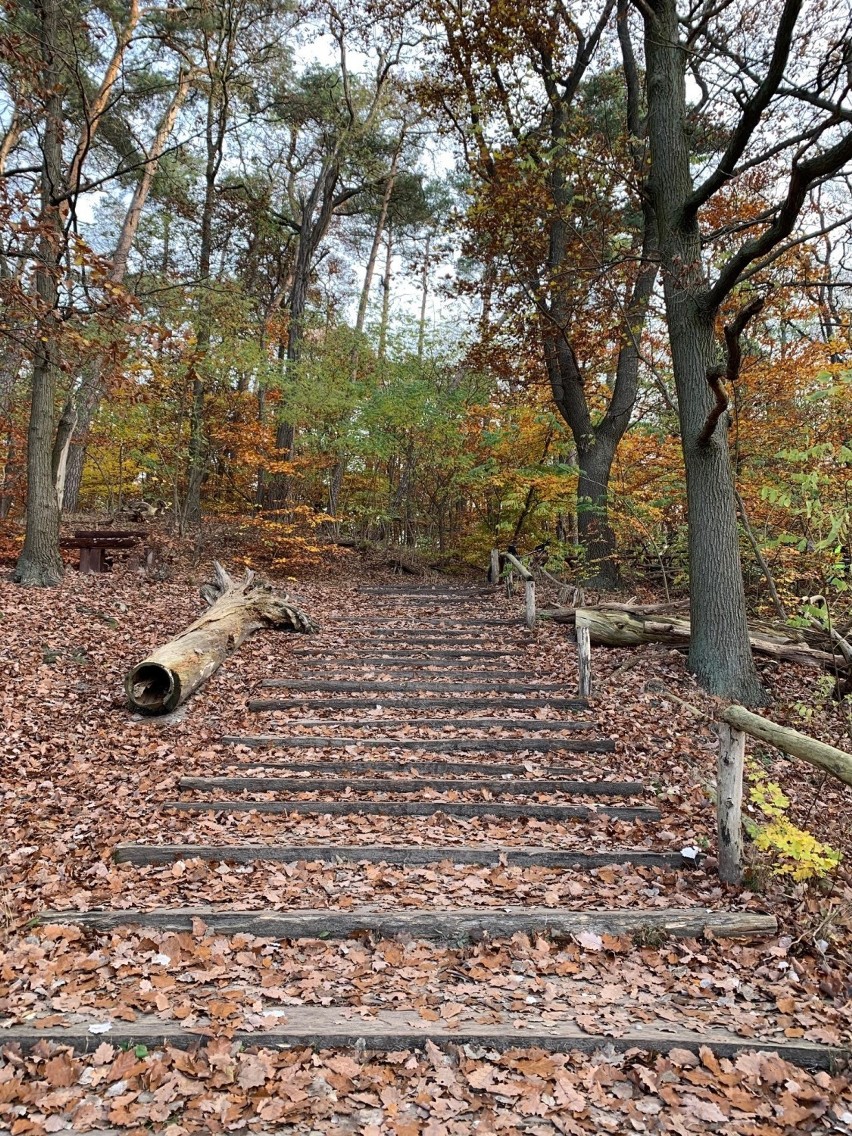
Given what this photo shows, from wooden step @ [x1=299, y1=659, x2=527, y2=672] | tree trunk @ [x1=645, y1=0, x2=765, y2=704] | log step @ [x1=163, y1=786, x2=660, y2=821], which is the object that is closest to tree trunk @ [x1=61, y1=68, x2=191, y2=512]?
wooden step @ [x1=299, y1=659, x2=527, y2=672]

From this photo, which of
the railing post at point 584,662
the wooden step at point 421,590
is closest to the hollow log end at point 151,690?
the railing post at point 584,662

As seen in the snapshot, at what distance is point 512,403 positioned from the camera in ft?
54.4

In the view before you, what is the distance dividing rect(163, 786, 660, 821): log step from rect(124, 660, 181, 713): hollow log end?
65.4 inches

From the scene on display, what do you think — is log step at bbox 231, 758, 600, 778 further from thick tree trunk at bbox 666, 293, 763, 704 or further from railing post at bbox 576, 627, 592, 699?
thick tree trunk at bbox 666, 293, 763, 704

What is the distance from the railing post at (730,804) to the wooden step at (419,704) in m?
2.95

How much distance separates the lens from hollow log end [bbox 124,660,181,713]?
21.9ft

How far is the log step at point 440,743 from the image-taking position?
6270mm

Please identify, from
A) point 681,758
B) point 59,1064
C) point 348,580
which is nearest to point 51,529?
point 348,580

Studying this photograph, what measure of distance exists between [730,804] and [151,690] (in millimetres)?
5682

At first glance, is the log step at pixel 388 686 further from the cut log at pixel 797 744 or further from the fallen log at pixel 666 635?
the cut log at pixel 797 744

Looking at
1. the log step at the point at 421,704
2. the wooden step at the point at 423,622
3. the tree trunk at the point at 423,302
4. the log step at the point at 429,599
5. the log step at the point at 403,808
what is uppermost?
the tree trunk at the point at 423,302

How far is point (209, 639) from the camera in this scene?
7.91 m

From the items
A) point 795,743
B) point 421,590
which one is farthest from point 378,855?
point 421,590

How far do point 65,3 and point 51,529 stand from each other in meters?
7.87
